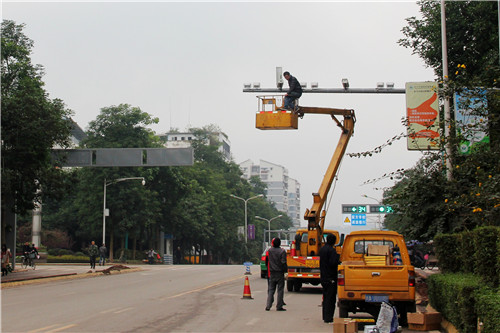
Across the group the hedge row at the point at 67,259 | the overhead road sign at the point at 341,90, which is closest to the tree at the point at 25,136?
the overhead road sign at the point at 341,90

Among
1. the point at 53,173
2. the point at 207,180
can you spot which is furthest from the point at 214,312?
the point at 207,180

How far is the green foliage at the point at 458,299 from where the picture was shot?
10078mm

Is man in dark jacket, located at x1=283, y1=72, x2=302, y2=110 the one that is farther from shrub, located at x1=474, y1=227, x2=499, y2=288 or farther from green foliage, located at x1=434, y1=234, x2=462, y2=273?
shrub, located at x1=474, y1=227, x2=499, y2=288

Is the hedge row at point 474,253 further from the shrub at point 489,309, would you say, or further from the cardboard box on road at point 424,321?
the cardboard box on road at point 424,321

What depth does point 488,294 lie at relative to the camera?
910cm

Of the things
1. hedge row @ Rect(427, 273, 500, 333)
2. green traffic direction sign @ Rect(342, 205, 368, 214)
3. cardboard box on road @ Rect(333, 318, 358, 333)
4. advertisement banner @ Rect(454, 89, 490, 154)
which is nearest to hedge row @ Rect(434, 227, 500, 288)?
hedge row @ Rect(427, 273, 500, 333)

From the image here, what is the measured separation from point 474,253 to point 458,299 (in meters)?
1.14

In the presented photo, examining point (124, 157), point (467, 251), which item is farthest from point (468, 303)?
point (124, 157)

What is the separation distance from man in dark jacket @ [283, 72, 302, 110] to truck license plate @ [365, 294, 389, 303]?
10318mm

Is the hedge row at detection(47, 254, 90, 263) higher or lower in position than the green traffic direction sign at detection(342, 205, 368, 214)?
lower

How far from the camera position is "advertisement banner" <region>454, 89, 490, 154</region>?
17.0 m

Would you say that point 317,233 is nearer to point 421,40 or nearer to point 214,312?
point 214,312

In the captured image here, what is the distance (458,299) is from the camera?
430 inches

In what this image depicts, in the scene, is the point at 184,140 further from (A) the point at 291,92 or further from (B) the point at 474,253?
(B) the point at 474,253
